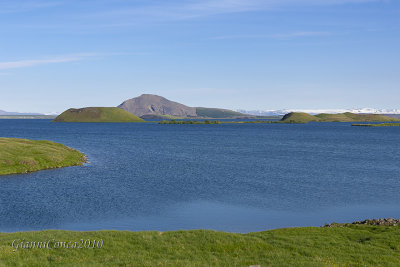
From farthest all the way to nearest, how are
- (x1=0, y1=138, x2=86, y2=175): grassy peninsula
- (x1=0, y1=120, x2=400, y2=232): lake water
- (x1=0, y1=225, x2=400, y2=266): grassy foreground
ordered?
(x1=0, y1=138, x2=86, y2=175): grassy peninsula, (x1=0, y1=120, x2=400, y2=232): lake water, (x1=0, y1=225, x2=400, y2=266): grassy foreground

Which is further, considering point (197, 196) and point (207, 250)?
point (197, 196)

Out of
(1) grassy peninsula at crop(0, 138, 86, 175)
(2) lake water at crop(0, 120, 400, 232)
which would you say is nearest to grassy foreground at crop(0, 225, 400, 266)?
(2) lake water at crop(0, 120, 400, 232)

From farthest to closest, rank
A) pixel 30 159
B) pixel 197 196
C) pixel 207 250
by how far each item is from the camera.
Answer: pixel 30 159
pixel 197 196
pixel 207 250

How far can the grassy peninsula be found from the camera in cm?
8319

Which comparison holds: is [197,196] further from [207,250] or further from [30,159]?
[30,159]

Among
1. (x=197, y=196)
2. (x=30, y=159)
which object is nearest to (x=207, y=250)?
(x=197, y=196)

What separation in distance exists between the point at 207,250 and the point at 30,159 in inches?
2830

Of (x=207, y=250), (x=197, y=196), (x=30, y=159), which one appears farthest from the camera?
(x=30, y=159)

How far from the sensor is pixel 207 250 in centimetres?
2972

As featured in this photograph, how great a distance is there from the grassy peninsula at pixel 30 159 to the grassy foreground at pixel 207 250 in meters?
54.7

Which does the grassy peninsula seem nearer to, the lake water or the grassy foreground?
the lake water

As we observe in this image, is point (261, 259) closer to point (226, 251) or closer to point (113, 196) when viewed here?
point (226, 251)

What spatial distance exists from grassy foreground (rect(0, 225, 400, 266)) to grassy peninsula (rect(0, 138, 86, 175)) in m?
54.7

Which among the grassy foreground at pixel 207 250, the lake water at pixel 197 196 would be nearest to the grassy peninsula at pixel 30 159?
the lake water at pixel 197 196
